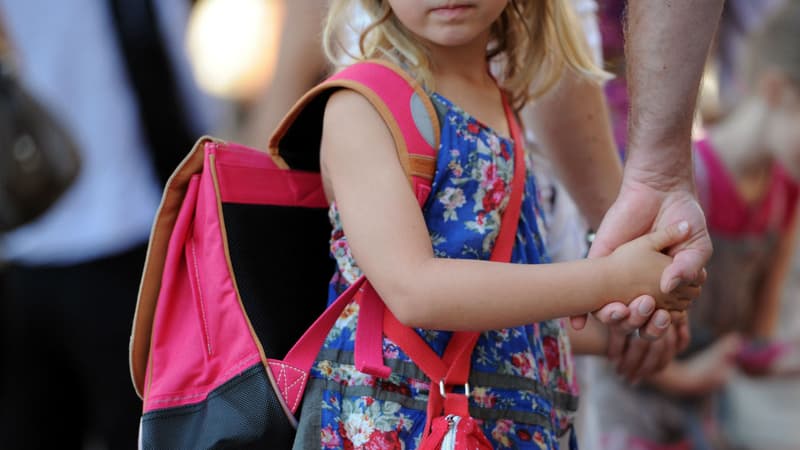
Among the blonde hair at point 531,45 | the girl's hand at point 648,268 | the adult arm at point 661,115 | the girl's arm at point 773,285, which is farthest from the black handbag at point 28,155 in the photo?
the girl's arm at point 773,285

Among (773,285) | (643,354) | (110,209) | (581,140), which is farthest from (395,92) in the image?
(773,285)

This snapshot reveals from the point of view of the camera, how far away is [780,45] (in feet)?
14.9

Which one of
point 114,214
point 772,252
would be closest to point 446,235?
point 114,214

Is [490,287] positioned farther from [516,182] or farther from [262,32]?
[262,32]

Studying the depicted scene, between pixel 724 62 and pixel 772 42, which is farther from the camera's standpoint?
pixel 724 62

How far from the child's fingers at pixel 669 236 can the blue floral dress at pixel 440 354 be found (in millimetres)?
222

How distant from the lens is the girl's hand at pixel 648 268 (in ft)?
6.62

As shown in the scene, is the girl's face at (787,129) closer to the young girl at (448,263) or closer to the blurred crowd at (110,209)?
the blurred crowd at (110,209)

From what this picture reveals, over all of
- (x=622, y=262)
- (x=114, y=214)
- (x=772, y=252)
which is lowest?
(x=772, y=252)

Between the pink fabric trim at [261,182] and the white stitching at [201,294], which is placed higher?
the pink fabric trim at [261,182]

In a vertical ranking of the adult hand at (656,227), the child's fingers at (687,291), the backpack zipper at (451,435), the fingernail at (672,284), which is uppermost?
the adult hand at (656,227)

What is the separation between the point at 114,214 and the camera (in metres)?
3.53

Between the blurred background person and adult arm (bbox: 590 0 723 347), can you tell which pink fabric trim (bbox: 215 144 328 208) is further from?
the blurred background person

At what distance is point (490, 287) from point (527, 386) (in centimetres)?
26
